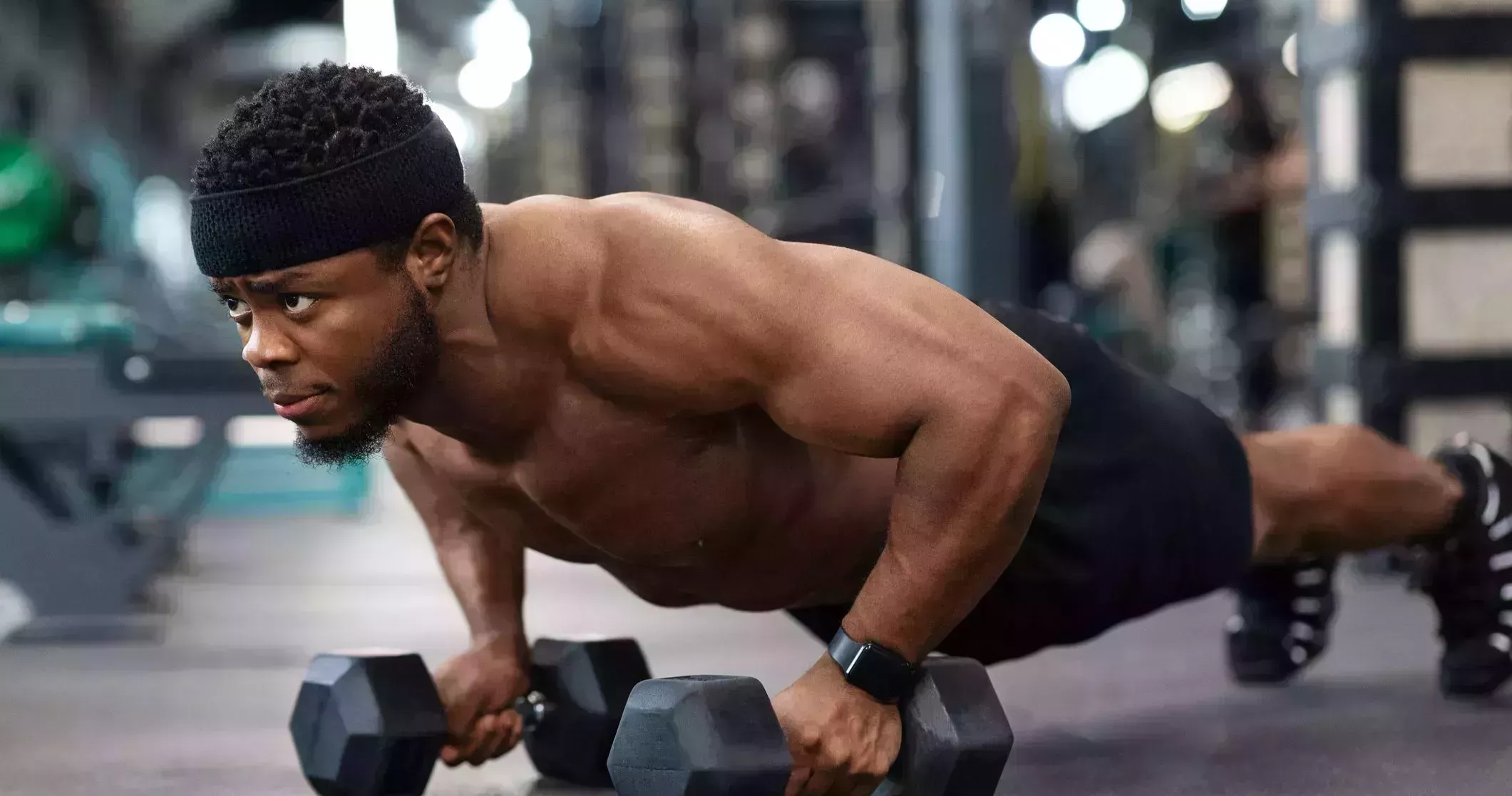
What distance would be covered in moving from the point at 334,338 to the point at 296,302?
41mm

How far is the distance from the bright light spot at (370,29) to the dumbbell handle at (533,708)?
5.75 metres

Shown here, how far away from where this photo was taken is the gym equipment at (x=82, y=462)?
120 inches

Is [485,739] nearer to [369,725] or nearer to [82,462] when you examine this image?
[369,725]

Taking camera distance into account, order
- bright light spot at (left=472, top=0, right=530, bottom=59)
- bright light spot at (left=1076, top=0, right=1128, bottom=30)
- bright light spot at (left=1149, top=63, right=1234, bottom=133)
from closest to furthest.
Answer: bright light spot at (left=472, top=0, right=530, bottom=59)
bright light spot at (left=1076, top=0, right=1128, bottom=30)
bright light spot at (left=1149, top=63, right=1234, bottom=133)

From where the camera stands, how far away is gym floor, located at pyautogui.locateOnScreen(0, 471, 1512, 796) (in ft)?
5.53

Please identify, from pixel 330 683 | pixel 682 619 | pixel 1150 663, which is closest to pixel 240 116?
pixel 330 683

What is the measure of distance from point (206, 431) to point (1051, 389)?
225 centimetres

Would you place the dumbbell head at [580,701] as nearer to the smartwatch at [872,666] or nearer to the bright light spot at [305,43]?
the smartwatch at [872,666]

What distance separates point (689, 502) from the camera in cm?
142

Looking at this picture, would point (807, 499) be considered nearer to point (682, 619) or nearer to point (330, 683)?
point (330, 683)

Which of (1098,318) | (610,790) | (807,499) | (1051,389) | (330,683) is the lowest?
(1098,318)

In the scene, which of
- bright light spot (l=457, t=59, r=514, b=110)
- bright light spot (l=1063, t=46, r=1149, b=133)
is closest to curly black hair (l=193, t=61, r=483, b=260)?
bright light spot (l=457, t=59, r=514, b=110)

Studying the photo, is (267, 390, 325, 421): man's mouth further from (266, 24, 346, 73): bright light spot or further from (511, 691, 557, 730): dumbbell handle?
(266, 24, 346, 73): bright light spot

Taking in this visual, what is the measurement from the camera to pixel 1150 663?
248 cm
